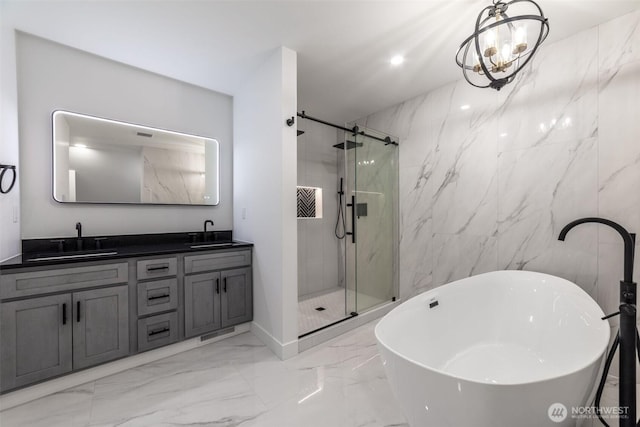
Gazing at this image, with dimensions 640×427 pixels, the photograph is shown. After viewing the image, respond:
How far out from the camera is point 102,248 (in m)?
2.24

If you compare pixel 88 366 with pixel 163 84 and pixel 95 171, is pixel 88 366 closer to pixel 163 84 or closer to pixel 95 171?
pixel 95 171

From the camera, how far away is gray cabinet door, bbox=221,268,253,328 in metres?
2.41

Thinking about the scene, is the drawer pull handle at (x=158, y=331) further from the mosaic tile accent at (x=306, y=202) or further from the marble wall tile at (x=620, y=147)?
the marble wall tile at (x=620, y=147)

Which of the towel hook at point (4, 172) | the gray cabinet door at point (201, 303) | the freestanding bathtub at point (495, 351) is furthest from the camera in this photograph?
the gray cabinet door at point (201, 303)

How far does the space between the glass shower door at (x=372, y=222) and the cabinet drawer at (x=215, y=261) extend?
4.06 ft

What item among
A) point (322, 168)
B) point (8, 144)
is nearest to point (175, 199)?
point (8, 144)

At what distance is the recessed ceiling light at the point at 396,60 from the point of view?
2.24 m

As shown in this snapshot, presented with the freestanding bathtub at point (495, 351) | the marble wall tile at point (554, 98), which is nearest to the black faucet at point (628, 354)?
the freestanding bathtub at point (495, 351)

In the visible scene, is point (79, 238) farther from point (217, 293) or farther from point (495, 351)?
point (495, 351)

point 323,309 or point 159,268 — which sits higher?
point 159,268

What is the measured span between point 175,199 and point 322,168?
6.64 feet

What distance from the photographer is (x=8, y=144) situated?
1798 millimetres

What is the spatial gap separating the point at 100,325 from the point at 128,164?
147cm

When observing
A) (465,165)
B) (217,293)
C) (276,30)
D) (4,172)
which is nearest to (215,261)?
(217,293)
